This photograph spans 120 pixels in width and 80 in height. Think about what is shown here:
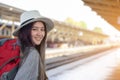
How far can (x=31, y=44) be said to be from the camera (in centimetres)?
237

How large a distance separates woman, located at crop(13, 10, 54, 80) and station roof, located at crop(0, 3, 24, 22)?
2633 cm

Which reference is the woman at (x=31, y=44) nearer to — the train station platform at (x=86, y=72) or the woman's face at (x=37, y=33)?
the woman's face at (x=37, y=33)

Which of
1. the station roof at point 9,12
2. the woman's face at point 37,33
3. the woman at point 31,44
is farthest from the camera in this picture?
the station roof at point 9,12

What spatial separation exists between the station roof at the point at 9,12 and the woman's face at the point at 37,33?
86.4ft

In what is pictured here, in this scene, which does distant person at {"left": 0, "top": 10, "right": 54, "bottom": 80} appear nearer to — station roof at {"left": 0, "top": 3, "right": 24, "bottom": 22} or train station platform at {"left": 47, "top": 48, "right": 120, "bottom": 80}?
train station platform at {"left": 47, "top": 48, "right": 120, "bottom": 80}

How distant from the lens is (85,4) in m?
19.3

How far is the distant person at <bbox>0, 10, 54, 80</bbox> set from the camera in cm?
223

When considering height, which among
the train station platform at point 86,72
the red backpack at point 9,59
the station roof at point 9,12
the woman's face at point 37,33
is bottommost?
the train station platform at point 86,72

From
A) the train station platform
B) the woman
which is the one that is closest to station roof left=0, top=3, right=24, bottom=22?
the train station platform

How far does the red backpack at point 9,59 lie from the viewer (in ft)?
7.54

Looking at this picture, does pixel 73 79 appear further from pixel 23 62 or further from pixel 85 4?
pixel 23 62

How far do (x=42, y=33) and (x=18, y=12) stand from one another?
31.1m

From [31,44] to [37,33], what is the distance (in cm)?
9

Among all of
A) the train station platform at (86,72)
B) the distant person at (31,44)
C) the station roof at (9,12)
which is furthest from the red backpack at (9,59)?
the station roof at (9,12)
